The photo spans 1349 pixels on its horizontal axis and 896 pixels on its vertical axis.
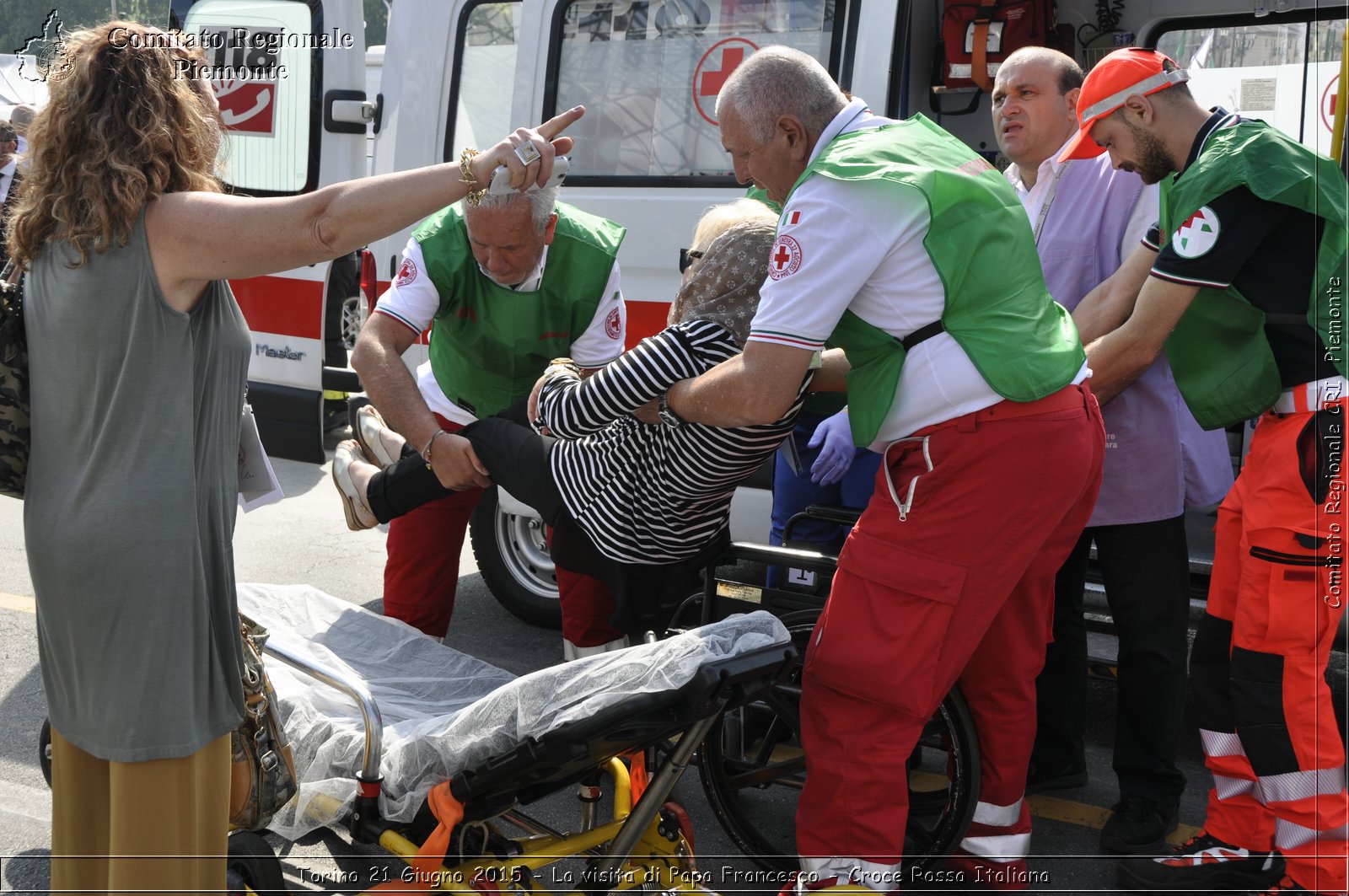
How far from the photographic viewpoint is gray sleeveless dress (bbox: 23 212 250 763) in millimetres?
1969

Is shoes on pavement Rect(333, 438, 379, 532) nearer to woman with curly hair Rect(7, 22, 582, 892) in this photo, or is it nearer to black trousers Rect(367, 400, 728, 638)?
black trousers Rect(367, 400, 728, 638)

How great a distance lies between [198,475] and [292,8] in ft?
14.1

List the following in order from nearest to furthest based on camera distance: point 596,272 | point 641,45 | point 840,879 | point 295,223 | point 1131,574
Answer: point 295,223 → point 840,879 → point 1131,574 → point 596,272 → point 641,45

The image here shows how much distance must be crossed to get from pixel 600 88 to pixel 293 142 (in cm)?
194

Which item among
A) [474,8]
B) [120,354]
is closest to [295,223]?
[120,354]

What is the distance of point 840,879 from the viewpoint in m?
2.53

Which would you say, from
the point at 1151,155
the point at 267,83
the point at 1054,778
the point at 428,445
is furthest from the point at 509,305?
the point at 267,83

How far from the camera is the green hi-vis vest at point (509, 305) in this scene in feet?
11.6

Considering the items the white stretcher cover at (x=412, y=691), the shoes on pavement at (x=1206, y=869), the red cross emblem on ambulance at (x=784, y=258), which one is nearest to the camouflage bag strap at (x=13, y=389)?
the white stretcher cover at (x=412, y=691)

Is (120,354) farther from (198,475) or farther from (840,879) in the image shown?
(840,879)

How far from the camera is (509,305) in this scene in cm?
356

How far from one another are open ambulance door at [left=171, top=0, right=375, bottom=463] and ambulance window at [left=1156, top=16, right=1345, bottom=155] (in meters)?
3.67

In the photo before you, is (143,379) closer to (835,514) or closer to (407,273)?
(407,273)

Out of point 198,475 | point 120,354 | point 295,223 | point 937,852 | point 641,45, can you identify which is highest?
point 641,45
